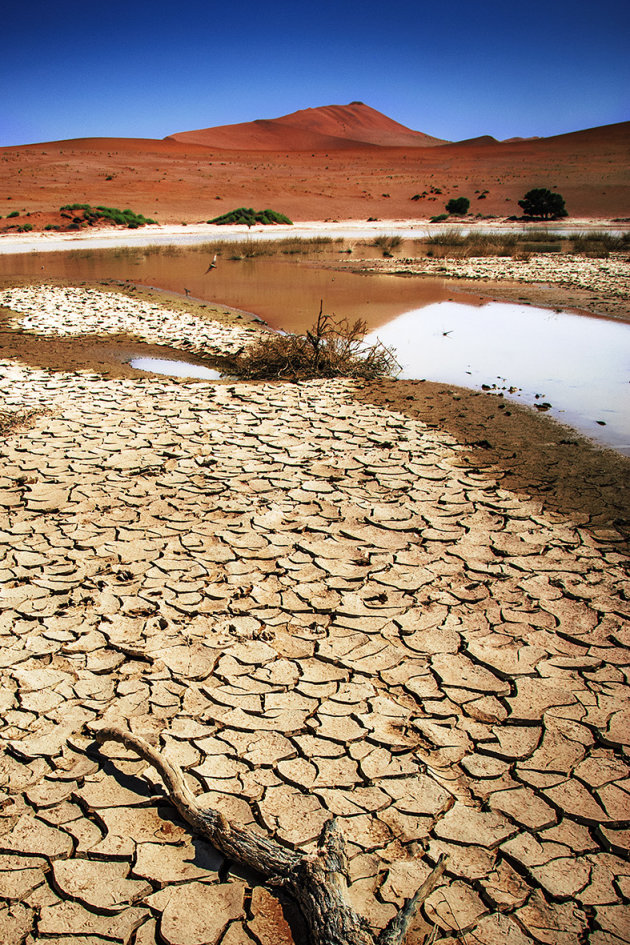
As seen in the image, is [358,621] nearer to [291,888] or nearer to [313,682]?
[313,682]

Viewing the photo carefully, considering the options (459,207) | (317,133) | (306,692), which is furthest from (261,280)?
(317,133)

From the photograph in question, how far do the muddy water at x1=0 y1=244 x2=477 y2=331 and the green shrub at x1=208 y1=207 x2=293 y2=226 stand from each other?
10.2m

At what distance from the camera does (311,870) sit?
1675 mm

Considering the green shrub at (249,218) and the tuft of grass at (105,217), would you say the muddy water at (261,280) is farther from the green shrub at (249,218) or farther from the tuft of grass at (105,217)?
the green shrub at (249,218)

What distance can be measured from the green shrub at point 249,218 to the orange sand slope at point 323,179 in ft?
6.83

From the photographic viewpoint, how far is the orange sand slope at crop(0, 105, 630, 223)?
1379 inches

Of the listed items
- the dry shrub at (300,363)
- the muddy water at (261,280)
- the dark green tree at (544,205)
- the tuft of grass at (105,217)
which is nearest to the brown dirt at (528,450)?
the dry shrub at (300,363)

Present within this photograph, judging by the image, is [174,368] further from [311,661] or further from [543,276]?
[543,276]

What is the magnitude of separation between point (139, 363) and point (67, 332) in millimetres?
2005

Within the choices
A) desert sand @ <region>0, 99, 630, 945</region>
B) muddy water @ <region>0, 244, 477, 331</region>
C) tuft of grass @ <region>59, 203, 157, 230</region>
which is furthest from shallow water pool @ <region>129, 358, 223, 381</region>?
tuft of grass @ <region>59, 203, 157, 230</region>

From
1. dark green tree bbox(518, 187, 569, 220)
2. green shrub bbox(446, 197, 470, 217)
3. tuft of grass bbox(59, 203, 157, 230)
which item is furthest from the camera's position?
green shrub bbox(446, 197, 470, 217)

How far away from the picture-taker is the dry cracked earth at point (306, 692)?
69.4 inches

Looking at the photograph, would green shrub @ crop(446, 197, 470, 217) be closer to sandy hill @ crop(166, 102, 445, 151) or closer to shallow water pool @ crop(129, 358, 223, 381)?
shallow water pool @ crop(129, 358, 223, 381)

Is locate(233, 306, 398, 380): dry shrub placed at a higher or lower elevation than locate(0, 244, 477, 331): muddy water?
lower
